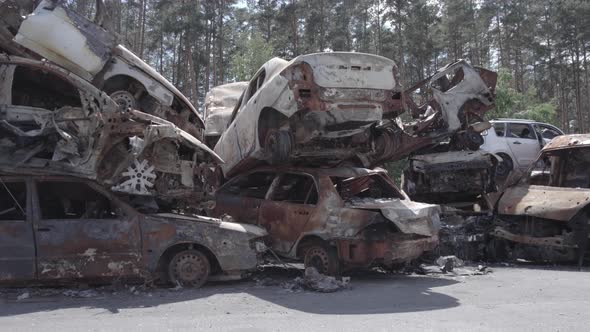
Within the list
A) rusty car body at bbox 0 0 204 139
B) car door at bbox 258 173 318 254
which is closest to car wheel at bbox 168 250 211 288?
car door at bbox 258 173 318 254

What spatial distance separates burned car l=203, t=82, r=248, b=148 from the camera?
11.7m

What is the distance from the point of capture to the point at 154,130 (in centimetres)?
670

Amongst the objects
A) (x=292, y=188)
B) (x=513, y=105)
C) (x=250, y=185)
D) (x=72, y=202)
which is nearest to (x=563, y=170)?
(x=292, y=188)

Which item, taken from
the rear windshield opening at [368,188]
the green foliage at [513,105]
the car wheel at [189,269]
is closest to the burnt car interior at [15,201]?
the car wheel at [189,269]

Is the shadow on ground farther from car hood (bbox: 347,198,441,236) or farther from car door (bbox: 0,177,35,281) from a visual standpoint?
car hood (bbox: 347,198,441,236)

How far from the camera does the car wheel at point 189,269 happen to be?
6.58 meters

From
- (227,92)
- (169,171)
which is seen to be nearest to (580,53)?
(227,92)

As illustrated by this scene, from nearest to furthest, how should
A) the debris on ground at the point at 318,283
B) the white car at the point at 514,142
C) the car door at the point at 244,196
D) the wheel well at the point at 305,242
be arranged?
the debris on ground at the point at 318,283 → the wheel well at the point at 305,242 → the car door at the point at 244,196 → the white car at the point at 514,142

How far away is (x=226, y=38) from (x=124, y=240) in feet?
87.7

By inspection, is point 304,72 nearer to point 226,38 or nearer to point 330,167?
point 330,167

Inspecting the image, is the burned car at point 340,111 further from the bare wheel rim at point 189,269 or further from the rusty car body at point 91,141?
the bare wheel rim at point 189,269

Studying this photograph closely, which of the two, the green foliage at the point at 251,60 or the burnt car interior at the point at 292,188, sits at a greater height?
the green foliage at the point at 251,60

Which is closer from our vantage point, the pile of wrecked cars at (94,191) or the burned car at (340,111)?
the pile of wrecked cars at (94,191)

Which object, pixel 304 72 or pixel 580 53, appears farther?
pixel 580 53
